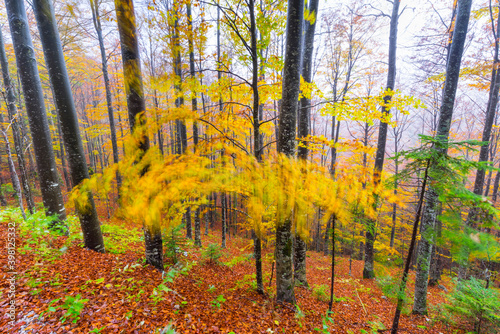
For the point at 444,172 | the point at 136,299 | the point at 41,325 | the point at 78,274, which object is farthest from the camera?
the point at 78,274

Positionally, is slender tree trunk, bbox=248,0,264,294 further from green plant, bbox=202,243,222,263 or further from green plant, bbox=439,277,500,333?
green plant, bbox=439,277,500,333

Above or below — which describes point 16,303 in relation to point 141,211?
below

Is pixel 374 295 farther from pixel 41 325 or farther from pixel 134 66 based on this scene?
pixel 134 66

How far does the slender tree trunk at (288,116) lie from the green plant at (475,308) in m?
3.39

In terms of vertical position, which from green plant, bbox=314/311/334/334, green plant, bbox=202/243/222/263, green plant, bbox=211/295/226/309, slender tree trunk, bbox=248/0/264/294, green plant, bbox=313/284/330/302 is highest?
slender tree trunk, bbox=248/0/264/294

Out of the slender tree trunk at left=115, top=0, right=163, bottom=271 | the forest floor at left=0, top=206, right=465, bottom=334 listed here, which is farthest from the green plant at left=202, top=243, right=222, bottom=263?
the slender tree trunk at left=115, top=0, right=163, bottom=271

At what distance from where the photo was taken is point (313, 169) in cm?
342

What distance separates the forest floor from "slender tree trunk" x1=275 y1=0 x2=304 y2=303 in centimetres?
58

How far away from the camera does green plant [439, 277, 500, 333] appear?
335 cm

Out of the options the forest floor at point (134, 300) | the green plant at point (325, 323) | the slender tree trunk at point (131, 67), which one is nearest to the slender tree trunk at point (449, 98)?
the forest floor at point (134, 300)

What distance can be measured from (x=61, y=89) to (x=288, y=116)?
460 centimetres

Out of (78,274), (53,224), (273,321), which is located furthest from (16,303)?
(273,321)

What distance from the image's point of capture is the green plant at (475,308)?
3.35m

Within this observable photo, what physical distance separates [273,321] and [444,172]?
3.83m
